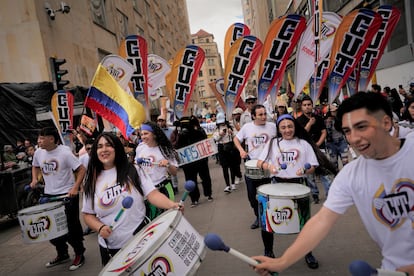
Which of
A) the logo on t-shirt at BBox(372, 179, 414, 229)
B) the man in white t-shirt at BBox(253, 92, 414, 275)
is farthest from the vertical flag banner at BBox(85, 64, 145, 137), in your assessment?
the logo on t-shirt at BBox(372, 179, 414, 229)

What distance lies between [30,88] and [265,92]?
679cm

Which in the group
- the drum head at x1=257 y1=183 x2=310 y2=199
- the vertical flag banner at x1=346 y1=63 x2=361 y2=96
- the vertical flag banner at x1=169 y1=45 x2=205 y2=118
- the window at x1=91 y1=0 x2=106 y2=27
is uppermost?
the window at x1=91 y1=0 x2=106 y2=27

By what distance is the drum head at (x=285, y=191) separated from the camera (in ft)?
10.6

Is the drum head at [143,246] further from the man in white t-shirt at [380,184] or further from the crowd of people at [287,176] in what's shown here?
the man in white t-shirt at [380,184]

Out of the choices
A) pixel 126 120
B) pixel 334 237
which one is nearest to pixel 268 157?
pixel 334 237

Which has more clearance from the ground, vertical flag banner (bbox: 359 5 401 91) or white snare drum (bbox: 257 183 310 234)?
vertical flag banner (bbox: 359 5 401 91)

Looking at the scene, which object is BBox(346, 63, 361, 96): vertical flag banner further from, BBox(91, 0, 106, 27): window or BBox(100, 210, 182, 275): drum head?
BBox(91, 0, 106, 27): window

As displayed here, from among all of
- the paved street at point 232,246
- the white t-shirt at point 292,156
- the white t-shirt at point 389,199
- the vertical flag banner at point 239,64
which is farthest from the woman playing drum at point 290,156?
the vertical flag banner at point 239,64

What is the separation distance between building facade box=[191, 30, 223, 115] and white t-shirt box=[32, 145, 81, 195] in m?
81.4

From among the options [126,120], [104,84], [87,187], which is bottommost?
[87,187]

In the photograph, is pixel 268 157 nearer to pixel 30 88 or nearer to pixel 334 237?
A: pixel 334 237

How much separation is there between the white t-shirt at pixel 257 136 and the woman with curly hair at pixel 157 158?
1231 millimetres

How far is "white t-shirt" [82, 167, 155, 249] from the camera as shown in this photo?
105 inches

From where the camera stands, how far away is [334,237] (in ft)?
14.2
